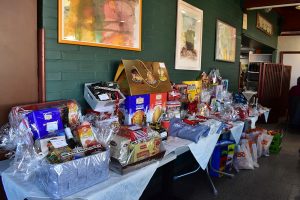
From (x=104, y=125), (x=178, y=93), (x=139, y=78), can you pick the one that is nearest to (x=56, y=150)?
(x=104, y=125)

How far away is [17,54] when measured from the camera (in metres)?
1.67

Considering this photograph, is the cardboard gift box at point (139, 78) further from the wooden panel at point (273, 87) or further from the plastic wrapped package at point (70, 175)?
the wooden panel at point (273, 87)

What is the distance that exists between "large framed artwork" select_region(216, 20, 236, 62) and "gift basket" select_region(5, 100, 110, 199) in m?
2.92

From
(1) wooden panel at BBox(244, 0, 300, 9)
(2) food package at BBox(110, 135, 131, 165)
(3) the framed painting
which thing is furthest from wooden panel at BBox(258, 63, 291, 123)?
(2) food package at BBox(110, 135, 131, 165)

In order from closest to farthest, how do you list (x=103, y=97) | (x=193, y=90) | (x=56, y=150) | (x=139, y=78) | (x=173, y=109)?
(x=56, y=150) → (x=103, y=97) → (x=139, y=78) → (x=173, y=109) → (x=193, y=90)

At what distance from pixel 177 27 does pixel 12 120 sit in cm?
209

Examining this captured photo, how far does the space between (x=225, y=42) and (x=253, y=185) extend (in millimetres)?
2223

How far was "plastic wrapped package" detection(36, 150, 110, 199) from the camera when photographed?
1.17 metres

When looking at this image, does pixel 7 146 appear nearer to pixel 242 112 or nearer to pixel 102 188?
pixel 102 188

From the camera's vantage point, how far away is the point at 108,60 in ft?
7.32

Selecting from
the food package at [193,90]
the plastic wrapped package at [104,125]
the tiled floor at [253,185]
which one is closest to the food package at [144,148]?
the plastic wrapped package at [104,125]

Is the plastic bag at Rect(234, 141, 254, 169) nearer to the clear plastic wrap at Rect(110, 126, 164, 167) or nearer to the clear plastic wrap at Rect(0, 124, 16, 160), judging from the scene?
the clear plastic wrap at Rect(110, 126, 164, 167)

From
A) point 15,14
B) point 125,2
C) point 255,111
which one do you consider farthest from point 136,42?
point 255,111

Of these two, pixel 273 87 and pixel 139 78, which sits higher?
pixel 139 78
